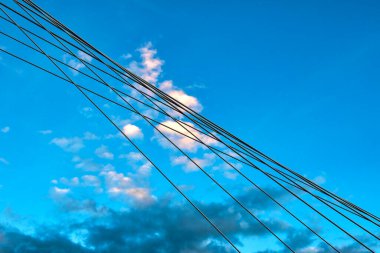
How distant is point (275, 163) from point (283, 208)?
5.32 feet


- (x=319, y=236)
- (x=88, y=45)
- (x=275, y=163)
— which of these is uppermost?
(x=88, y=45)

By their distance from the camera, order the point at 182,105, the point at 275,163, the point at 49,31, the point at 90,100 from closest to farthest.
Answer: the point at 90,100 → the point at 49,31 → the point at 182,105 → the point at 275,163

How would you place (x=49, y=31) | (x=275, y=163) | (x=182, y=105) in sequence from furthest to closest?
(x=275, y=163)
(x=182, y=105)
(x=49, y=31)

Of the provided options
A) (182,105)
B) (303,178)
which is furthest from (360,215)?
(182,105)

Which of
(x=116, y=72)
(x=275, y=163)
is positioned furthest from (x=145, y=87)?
(x=275, y=163)

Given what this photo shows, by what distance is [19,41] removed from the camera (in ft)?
37.0

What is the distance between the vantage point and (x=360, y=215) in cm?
1395

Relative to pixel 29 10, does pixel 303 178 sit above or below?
below

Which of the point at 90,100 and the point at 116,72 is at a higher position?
the point at 116,72

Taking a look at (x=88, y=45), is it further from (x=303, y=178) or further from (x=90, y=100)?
(x=303, y=178)

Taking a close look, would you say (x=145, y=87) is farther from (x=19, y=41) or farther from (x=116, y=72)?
(x=19, y=41)

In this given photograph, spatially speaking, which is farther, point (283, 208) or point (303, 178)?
point (303, 178)

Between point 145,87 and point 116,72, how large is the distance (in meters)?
0.82

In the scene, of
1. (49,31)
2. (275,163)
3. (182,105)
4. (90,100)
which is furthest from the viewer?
(275,163)
